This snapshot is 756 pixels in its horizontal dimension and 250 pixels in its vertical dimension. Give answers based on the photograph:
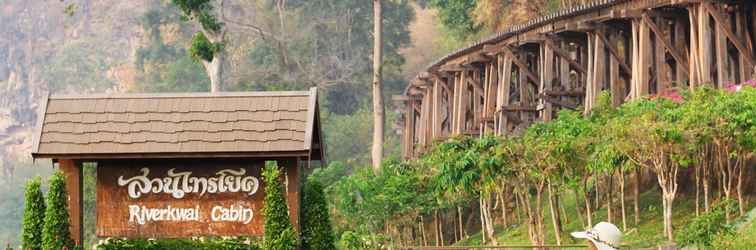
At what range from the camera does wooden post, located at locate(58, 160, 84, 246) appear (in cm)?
1725

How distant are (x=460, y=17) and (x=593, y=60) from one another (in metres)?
31.3

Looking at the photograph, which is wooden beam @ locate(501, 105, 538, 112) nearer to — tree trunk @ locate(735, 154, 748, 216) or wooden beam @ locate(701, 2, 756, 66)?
wooden beam @ locate(701, 2, 756, 66)

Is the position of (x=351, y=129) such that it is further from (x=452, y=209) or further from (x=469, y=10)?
→ (x=452, y=209)

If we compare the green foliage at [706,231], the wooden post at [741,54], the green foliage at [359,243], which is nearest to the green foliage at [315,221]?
the green foliage at [706,231]

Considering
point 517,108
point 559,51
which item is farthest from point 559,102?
point 517,108

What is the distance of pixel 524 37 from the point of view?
1437 inches

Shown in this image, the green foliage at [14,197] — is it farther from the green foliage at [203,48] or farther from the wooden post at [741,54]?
the wooden post at [741,54]

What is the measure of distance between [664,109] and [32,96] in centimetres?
8397

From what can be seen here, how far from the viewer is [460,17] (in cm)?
6359

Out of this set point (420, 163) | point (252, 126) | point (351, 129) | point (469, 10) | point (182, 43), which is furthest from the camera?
point (182, 43)

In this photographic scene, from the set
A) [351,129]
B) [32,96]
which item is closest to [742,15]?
[351,129]

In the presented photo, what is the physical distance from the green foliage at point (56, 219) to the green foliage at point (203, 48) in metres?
19.2

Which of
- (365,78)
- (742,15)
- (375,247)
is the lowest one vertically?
(375,247)

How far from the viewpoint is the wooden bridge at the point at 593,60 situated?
28656mm
